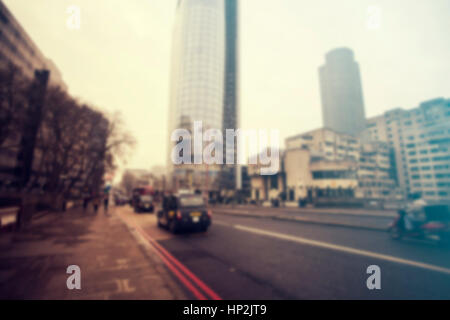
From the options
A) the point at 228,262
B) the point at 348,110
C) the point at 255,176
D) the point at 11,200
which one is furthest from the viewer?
the point at 348,110

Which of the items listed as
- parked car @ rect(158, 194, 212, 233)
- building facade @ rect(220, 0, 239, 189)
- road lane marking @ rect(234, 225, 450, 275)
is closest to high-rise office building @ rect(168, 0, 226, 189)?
building facade @ rect(220, 0, 239, 189)

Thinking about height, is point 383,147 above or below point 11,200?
above

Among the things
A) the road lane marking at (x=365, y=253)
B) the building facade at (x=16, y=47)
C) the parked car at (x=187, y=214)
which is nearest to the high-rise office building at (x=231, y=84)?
the building facade at (x=16, y=47)

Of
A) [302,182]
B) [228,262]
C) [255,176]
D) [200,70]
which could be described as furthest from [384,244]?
[200,70]

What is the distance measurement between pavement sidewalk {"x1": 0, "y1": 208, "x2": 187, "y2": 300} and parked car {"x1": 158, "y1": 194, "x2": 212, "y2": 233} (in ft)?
7.46

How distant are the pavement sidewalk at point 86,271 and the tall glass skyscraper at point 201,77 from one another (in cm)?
7385

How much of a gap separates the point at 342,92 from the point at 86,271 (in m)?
177

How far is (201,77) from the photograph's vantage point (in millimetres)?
93500

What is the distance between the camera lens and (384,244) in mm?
7105

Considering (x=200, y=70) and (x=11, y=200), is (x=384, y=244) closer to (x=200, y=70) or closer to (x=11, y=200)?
(x=11, y=200)

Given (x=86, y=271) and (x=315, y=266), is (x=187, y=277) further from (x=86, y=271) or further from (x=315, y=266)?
(x=315, y=266)

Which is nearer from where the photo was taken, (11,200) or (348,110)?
(11,200)

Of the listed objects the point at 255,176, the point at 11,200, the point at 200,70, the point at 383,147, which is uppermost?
the point at 200,70
